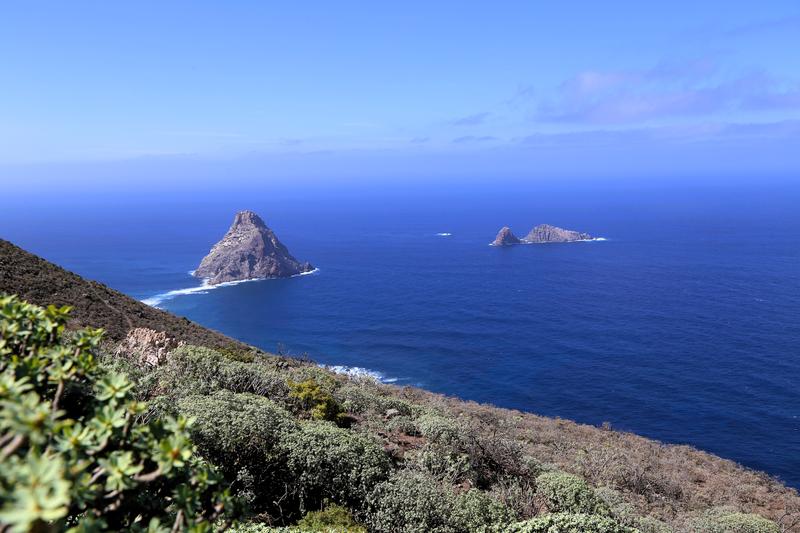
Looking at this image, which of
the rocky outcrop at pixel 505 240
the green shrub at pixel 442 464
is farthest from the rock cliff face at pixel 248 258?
the green shrub at pixel 442 464

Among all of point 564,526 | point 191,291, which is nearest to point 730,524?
point 564,526

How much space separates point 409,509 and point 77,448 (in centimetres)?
824

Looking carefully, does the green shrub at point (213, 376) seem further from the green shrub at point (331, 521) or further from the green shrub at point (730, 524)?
the green shrub at point (730, 524)

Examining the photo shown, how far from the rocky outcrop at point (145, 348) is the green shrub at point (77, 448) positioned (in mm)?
12969

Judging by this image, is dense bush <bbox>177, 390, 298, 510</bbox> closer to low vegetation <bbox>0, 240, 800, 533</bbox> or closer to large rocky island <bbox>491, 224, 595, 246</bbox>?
low vegetation <bbox>0, 240, 800, 533</bbox>

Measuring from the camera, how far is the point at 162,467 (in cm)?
398

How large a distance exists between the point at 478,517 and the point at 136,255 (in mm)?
147597

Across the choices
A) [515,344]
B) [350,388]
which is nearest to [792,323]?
[515,344]

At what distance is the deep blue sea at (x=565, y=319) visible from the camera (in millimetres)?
51500

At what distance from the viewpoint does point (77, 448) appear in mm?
3750

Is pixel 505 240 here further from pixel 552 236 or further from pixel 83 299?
pixel 83 299

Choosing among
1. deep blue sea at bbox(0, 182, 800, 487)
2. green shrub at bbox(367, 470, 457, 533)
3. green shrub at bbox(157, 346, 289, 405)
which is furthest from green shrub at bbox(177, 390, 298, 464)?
deep blue sea at bbox(0, 182, 800, 487)

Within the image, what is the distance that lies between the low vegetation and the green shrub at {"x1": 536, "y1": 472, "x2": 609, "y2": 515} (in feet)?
0.14

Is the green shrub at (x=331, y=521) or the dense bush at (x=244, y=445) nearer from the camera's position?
the green shrub at (x=331, y=521)
